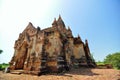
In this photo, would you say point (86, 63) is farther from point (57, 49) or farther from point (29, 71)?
point (29, 71)

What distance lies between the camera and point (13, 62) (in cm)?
1573

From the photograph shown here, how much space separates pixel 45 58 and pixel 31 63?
2004 mm

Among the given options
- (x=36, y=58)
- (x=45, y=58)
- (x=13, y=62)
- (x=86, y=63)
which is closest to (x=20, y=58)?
(x=13, y=62)

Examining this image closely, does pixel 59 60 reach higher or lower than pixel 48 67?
higher

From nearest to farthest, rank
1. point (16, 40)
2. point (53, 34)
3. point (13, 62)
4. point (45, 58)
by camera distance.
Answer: point (45, 58), point (53, 34), point (13, 62), point (16, 40)

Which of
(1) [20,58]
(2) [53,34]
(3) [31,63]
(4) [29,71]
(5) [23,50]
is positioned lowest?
(4) [29,71]

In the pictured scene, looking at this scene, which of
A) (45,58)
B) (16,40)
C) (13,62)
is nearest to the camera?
(45,58)

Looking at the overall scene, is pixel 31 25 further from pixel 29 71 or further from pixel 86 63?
pixel 86 63

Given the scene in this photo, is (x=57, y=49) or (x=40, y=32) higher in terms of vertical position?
(x=40, y=32)

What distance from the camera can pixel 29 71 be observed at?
11.6 meters

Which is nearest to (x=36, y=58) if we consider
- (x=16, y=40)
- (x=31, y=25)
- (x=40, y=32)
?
(x=40, y=32)

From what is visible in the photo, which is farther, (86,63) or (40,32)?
(86,63)

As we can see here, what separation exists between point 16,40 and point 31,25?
15.3 ft

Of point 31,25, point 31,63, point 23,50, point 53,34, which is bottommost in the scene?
point 31,63
